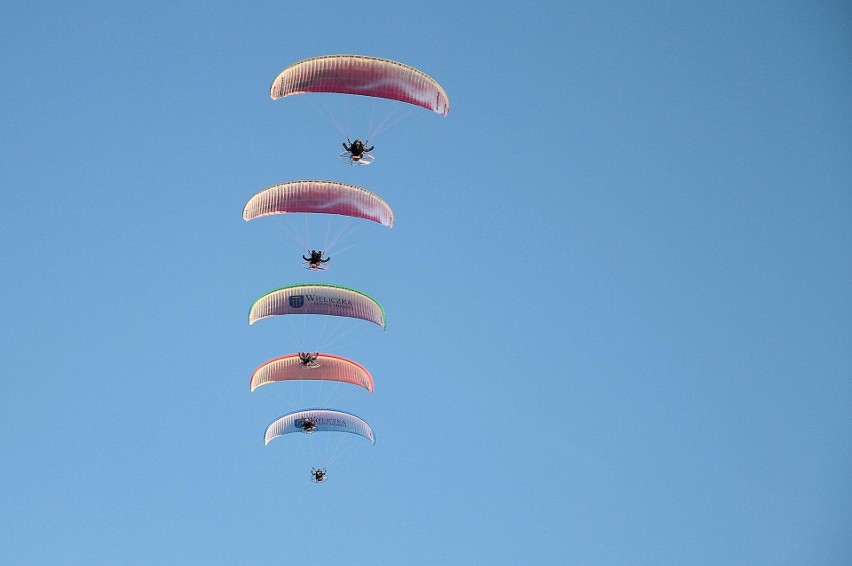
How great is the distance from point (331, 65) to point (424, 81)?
3742 mm

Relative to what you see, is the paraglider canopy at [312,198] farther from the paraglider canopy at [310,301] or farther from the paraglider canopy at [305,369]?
the paraglider canopy at [305,369]

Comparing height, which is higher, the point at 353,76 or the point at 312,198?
the point at 353,76

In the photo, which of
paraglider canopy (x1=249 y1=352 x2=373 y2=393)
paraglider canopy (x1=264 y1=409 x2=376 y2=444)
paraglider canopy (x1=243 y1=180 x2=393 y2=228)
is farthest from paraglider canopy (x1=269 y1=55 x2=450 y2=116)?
paraglider canopy (x1=264 y1=409 x2=376 y2=444)

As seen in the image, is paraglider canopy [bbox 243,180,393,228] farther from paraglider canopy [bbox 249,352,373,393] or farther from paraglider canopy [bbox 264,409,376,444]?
paraglider canopy [bbox 264,409,376,444]

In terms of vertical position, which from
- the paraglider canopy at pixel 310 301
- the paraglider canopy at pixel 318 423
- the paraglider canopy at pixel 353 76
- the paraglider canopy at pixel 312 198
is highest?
the paraglider canopy at pixel 353 76

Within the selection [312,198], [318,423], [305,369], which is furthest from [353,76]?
[318,423]

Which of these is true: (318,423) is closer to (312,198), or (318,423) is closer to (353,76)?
(312,198)

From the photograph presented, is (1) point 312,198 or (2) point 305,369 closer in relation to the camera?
(1) point 312,198

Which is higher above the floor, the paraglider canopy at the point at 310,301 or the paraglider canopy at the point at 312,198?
the paraglider canopy at the point at 312,198

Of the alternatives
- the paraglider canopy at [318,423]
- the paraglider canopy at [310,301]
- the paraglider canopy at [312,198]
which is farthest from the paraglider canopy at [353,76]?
the paraglider canopy at [318,423]

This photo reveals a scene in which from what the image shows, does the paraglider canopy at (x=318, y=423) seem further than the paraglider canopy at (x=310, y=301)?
Yes

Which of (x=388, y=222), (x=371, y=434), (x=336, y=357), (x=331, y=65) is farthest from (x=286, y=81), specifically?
(x=371, y=434)

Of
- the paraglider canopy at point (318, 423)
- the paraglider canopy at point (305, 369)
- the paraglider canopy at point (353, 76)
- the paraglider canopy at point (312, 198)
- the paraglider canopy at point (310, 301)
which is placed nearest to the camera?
the paraglider canopy at point (353, 76)

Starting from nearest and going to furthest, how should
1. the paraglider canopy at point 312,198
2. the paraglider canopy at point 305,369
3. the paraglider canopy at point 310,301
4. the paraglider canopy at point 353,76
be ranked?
the paraglider canopy at point 353,76
the paraglider canopy at point 312,198
the paraglider canopy at point 310,301
the paraglider canopy at point 305,369
